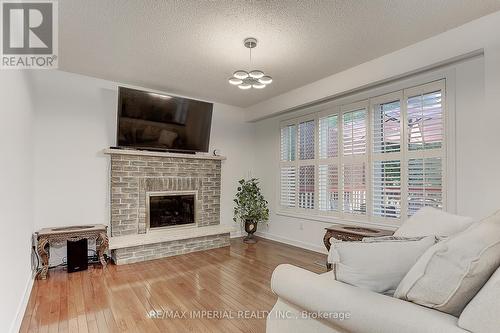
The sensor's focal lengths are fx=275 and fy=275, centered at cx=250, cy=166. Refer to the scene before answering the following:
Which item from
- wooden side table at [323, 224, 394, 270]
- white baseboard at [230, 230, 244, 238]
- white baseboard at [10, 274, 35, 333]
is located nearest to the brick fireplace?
white baseboard at [230, 230, 244, 238]

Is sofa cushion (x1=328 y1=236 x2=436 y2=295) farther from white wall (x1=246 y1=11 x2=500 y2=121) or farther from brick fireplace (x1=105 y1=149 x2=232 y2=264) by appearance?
brick fireplace (x1=105 y1=149 x2=232 y2=264)

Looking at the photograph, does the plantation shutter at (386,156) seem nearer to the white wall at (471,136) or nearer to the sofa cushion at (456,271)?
the white wall at (471,136)

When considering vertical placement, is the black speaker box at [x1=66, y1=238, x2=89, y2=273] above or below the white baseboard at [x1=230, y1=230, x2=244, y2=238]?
above

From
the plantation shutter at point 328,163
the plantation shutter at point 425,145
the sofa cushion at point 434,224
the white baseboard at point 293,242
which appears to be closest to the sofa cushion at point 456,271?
the sofa cushion at point 434,224

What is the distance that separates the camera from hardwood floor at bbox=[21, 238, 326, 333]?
2.28m

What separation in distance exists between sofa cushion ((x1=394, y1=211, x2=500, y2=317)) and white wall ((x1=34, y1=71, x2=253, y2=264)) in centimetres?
421

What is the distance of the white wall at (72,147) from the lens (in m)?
3.77

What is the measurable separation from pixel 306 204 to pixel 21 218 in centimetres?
395

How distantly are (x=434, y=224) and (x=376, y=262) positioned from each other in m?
0.85

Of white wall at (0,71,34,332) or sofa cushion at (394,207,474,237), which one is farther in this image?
white wall at (0,71,34,332)

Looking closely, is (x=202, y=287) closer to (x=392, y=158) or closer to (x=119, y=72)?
(x=392, y=158)

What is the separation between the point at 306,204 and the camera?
4934 millimetres

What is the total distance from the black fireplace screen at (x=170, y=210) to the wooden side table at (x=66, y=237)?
0.89 metres

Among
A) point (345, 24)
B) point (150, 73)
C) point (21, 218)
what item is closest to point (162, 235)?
point (21, 218)
